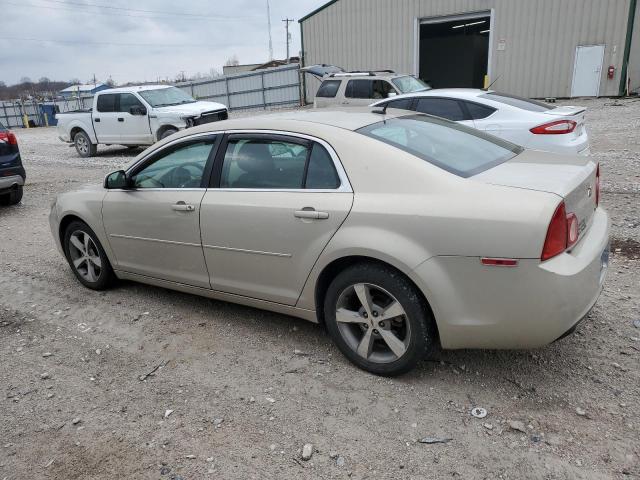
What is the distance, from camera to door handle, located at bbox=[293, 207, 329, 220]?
3.11 m

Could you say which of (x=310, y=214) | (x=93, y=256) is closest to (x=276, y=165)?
(x=310, y=214)

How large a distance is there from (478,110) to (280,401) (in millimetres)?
5934

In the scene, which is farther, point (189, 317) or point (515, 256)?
point (189, 317)

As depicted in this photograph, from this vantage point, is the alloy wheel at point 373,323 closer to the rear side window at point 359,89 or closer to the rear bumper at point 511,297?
the rear bumper at point 511,297

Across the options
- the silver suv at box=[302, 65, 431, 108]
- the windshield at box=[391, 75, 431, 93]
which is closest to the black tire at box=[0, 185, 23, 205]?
the silver suv at box=[302, 65, 431, 108]

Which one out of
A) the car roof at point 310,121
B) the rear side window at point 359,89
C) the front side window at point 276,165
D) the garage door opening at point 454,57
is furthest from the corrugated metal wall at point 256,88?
the front side window at point 276,165

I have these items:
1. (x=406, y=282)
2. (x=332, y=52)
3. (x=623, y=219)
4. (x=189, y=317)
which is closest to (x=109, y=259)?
(x=189, y=317)

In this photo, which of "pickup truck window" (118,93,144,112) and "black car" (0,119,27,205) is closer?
"black car" (0,119,27,205)

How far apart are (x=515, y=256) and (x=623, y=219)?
4.08 metres

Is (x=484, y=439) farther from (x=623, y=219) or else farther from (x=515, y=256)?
(x=623, y=219)

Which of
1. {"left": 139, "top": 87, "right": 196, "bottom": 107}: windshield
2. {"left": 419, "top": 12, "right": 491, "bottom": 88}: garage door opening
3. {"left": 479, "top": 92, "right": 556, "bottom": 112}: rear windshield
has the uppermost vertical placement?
{"left": 419, "top": 12, "right": 491, "bottom": 88}: garage door opening

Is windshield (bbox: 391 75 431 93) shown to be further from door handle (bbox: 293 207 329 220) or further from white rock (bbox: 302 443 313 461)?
white rock (bbox: 302 443 313 461)

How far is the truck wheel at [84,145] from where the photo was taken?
48.7 feet

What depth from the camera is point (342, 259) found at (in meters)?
3.10
